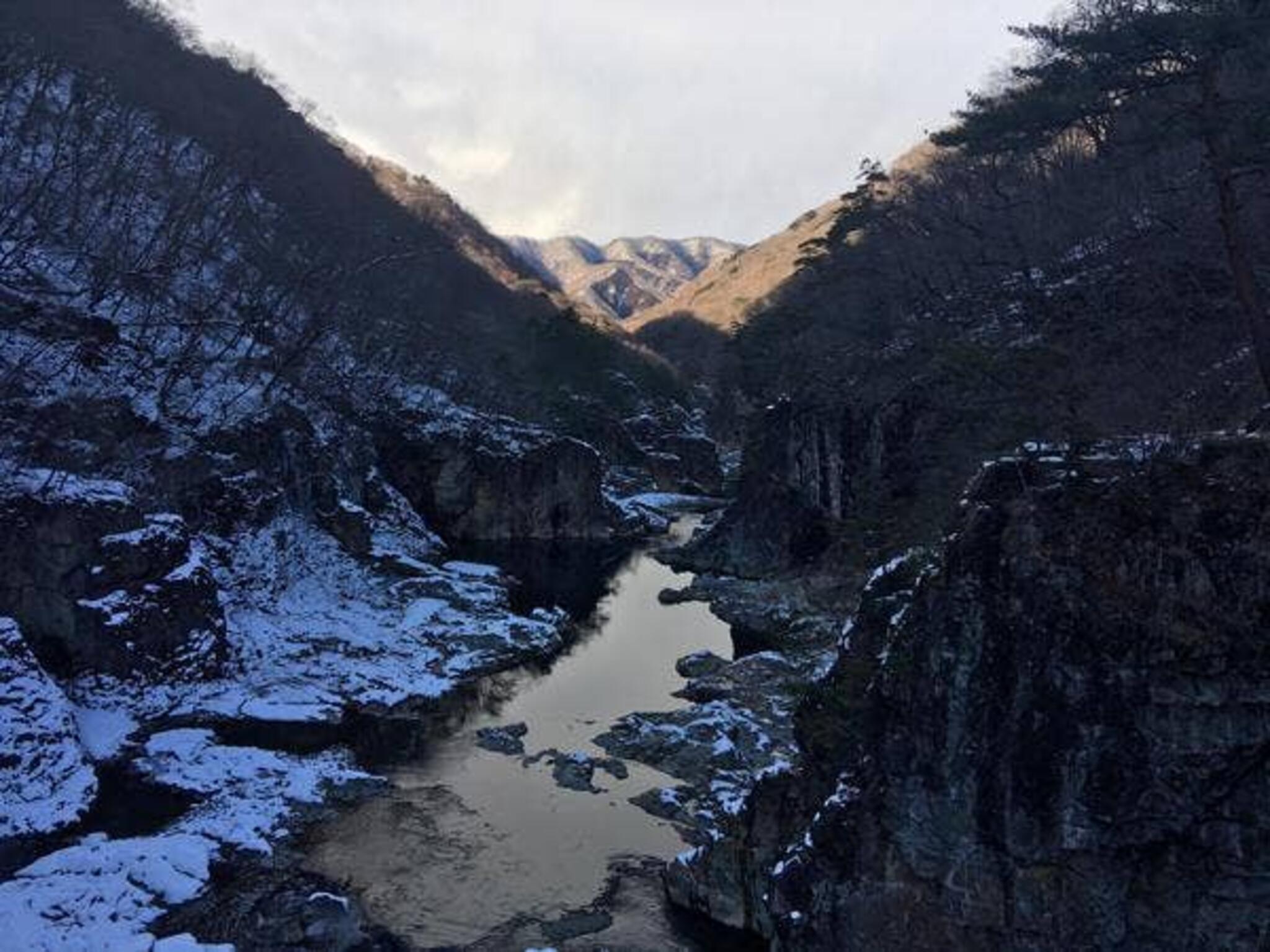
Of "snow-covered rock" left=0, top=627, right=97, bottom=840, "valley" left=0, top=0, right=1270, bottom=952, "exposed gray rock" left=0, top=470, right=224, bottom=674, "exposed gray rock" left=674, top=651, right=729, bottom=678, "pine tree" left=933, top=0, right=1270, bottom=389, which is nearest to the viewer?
"valley" left=0, top=0, right=1270, bottom=952

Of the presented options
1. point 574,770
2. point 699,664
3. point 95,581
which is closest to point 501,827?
point 574,770

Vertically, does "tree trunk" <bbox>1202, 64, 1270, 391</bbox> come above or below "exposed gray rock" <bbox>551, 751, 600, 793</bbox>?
above

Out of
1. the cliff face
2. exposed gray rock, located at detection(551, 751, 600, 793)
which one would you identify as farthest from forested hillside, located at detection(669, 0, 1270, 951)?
exposed gray rock, located at detection(551, 751, 600, 793)

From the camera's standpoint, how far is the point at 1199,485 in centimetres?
1406

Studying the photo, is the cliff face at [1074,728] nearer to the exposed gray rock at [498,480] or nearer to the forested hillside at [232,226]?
the forested hillside at [232,226]

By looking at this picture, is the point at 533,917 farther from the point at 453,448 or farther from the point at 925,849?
the point at 453,448

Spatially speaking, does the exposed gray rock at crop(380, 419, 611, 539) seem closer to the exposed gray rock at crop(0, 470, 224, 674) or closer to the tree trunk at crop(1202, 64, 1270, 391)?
the exposed gray rock at crop(0, 470, 224, 674)

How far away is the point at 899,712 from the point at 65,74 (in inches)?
3004

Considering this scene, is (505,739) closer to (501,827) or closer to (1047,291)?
(501,827)

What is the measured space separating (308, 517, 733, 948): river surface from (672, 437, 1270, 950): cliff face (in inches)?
273

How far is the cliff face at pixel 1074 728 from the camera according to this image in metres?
13.4

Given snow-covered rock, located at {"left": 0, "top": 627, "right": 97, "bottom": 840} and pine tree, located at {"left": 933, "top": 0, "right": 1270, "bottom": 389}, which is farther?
snow-covered rock, located at {"left": 0, "top": 627, "right": 97, "bottom": 840}

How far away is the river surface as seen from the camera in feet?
65.9

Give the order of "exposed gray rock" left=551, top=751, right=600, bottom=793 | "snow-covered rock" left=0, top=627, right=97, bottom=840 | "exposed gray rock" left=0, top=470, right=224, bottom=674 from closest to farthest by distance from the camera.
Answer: "snow-covered rock" left=0, top=627, right=97, bottom=840 < "exposed gray rock" left=551, top=751, right=600, bottom=793 < "exposed gray rock" left=0, top=470, right=224, bottom=674
